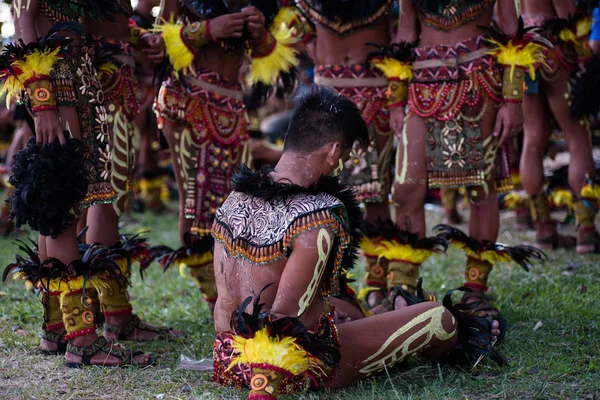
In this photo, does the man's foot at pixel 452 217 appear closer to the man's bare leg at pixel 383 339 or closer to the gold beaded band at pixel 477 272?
the gold beaded band at pixel 477 272

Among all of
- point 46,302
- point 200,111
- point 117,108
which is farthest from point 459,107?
point 46,302

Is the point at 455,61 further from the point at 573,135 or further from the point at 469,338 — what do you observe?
the point at 573,135

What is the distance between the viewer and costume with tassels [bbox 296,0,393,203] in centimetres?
411

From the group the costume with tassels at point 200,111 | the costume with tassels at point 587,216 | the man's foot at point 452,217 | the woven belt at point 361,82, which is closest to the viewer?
the costume with tassels at point 200,111

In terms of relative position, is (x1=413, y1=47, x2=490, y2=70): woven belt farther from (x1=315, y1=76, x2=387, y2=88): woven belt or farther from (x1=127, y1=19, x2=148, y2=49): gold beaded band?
(x1=127, y1=19, x2=148, y2=49): gold beaded band

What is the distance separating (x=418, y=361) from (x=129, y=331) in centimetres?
158

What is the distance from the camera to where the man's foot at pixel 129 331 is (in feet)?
12.1

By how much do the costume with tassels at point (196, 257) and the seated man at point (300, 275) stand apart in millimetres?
1221

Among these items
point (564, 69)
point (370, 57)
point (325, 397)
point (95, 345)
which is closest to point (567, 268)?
Answer: point (564, 69)

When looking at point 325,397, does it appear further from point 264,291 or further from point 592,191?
point 592,191

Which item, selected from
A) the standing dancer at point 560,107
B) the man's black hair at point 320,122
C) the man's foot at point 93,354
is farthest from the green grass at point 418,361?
the man's black hair at point 320,122

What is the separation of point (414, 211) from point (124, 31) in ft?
6.16

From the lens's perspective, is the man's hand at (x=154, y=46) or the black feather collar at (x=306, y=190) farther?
the man's hand at (x=154, y=46)

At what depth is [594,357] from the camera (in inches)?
125
